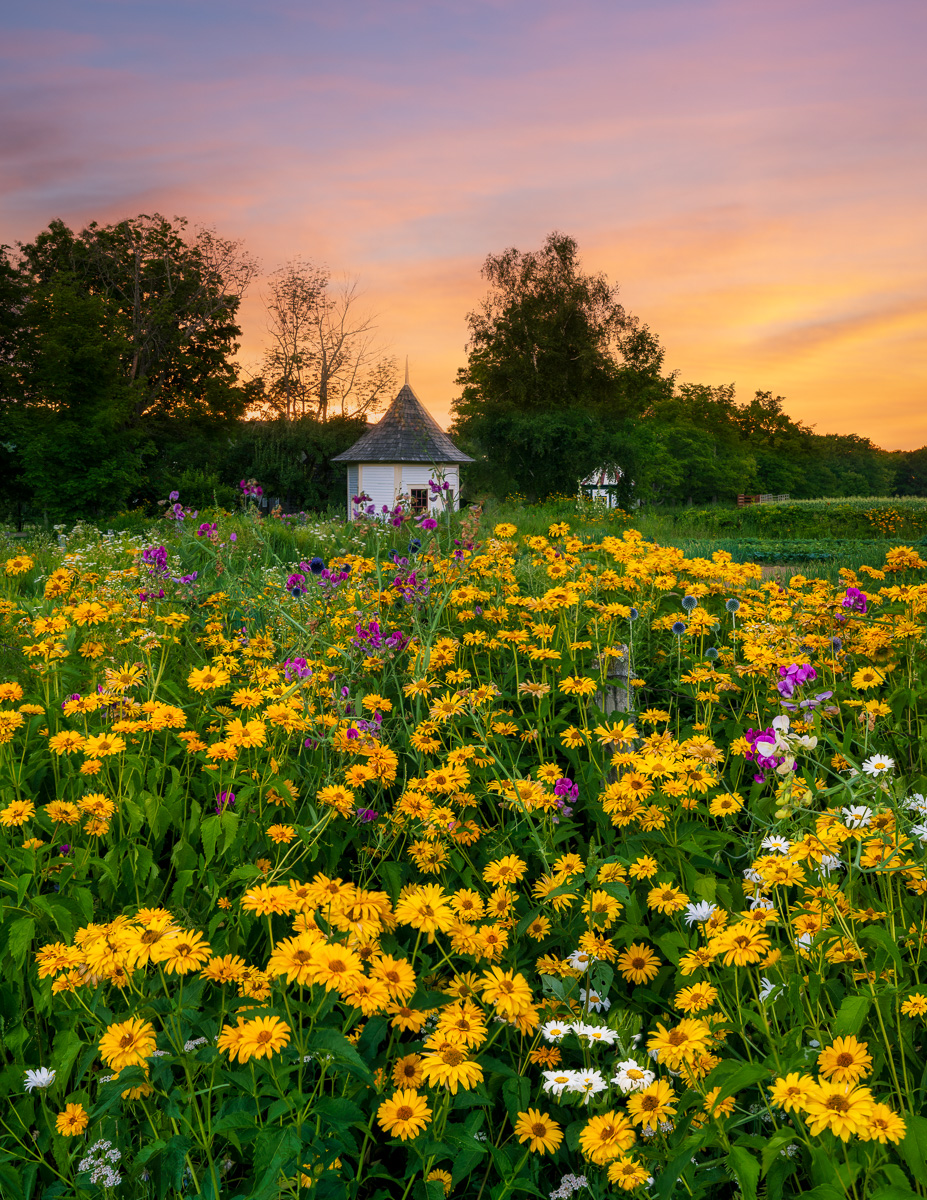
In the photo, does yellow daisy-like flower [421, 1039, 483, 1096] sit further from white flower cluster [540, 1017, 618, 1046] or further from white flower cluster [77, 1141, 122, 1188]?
white flower cluster [77, 1141, 122, 1188]

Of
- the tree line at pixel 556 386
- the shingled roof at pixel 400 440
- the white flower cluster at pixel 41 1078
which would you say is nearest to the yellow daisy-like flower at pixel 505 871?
the white flower cluster at pixel 41 1078

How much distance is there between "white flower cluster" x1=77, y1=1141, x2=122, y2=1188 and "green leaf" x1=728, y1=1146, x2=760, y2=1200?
1090mm

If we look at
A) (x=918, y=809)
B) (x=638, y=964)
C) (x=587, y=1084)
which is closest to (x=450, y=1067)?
(x=587, y=1084)

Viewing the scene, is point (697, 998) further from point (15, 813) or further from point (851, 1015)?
point (15, 813)

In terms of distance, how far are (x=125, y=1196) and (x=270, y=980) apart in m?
0.52

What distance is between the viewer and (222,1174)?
1.48 meters

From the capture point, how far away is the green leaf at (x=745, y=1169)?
1.15m

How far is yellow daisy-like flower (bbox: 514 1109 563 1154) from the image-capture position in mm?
1367

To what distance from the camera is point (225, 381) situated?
1352 inches

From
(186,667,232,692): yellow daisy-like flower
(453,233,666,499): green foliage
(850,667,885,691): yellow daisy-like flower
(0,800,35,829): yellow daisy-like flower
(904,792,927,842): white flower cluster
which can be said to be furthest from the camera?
(453,233,666,499): green foliage

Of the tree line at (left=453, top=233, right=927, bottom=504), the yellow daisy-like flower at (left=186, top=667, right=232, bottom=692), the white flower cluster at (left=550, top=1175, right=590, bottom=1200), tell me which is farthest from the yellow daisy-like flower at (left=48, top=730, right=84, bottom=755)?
the tree line at (left=453, top=233, right=927, bottom=504)

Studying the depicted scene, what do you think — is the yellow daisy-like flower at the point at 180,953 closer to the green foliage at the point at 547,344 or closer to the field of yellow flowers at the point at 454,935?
the field of yellow flowers at the point at 454,935

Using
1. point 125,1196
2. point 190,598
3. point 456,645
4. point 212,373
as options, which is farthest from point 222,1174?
point 212,373

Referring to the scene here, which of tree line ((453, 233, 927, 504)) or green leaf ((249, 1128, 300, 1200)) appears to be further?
tree line ((453, 233, 927, 504))
